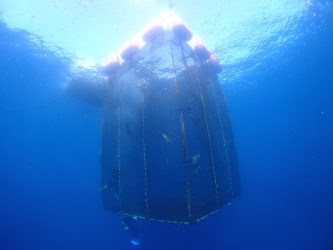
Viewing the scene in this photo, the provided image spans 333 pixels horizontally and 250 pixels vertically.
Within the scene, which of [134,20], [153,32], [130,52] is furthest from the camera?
[134,20]

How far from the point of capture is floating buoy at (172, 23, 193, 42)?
4535mm

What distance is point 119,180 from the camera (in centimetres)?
482

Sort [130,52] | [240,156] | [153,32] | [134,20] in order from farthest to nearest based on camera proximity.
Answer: [240,156] → [134,20] → [130,52] → [153,32]

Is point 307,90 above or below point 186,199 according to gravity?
above

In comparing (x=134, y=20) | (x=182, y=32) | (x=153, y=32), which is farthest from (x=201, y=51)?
(x=134, y=20)

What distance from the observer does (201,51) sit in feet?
16.9

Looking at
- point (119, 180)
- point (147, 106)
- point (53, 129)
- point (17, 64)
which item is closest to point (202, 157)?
point (147, 106)

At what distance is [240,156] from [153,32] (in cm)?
2459

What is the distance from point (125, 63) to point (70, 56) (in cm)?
867

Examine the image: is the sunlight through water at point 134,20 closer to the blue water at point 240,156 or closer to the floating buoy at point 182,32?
the blue water at point 240,156

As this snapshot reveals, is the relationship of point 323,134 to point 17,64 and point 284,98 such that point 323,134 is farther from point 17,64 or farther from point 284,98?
point 17,64

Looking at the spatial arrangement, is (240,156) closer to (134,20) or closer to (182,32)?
(134,20)

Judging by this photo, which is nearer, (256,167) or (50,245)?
(50,245)

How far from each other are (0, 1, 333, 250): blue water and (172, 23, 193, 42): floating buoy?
30.3 feet
